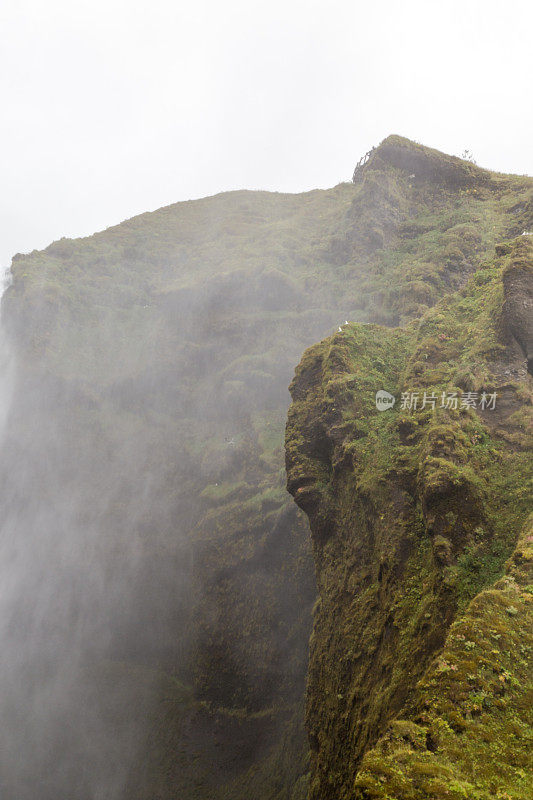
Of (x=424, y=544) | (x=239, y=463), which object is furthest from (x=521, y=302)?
(x=239, y=463)

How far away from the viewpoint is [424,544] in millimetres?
8984

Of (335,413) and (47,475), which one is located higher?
(335,413)

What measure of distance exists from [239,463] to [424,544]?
1801 cm

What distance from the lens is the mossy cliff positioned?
510 centimetres

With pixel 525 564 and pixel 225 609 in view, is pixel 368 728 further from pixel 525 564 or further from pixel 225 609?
pixel 225 609

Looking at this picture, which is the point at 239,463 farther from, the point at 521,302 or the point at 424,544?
the point at 521,302

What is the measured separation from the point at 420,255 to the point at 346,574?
21.3m

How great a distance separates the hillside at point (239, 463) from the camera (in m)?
10.5

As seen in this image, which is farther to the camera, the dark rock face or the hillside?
the hillside

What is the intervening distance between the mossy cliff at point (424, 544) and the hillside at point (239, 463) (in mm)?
86

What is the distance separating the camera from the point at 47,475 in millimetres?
29562

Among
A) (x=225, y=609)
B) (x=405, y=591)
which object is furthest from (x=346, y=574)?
(x=225, y=609)

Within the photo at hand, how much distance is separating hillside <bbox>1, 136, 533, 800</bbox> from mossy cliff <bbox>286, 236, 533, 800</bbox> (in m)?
0.09

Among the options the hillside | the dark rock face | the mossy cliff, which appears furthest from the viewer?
the hillside
